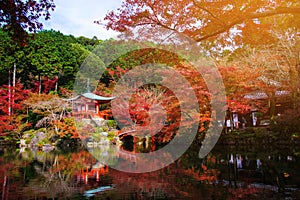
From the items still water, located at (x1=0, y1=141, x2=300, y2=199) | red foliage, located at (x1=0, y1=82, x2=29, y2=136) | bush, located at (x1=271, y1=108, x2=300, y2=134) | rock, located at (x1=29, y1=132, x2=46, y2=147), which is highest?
red foliage, located at (x1=0, y1=82, x2=29, y2=136)

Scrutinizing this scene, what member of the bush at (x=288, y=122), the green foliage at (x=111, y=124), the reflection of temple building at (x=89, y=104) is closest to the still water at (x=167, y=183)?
the bush at (x=288, y=122)

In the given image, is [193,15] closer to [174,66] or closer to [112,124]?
[174,66]

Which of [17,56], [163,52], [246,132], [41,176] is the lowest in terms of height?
[41,176]

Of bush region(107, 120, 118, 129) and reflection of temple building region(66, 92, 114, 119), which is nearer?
reflection of temple building region(66, 92, 114, 119)

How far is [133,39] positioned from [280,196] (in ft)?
10.9

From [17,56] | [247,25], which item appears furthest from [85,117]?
[247,25]

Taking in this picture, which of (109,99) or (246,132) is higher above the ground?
(109,99)

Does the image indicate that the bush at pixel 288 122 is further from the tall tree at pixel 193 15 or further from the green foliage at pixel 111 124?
the green foliage at pixel 111 124

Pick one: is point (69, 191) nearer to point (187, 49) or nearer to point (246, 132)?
point (187, 49)

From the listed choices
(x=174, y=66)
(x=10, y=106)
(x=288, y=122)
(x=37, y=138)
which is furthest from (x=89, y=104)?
(x=288, y=122)

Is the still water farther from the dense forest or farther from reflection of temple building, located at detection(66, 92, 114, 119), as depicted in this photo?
reflection of temple building, located at detection(66, 92, 114, 119)

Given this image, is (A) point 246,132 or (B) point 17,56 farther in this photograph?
(B) point 17,56

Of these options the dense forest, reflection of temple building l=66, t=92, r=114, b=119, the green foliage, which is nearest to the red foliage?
the dense forest

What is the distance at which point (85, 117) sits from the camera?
1616cm
